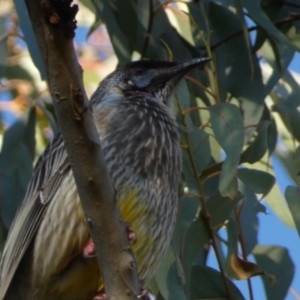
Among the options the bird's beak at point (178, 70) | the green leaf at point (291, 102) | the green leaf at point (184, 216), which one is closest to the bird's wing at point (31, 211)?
the green leaf at point (184, 216)

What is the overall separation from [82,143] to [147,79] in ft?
4.27

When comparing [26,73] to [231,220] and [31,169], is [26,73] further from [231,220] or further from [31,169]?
[231,220]

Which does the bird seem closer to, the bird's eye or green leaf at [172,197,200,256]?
green leaf at [172,197,200,256]

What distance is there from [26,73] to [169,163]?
1697mm

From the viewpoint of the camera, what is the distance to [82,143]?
199cm

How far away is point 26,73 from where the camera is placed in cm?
438

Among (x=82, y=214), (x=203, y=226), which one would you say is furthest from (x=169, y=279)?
(x=82, y=214)

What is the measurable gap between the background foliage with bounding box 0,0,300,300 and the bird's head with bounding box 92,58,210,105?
0.17 feet

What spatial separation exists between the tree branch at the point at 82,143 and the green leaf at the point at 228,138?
1.72 ft

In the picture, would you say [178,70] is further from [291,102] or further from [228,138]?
[228,138]

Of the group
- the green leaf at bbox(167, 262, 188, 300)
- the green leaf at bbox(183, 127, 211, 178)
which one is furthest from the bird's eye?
the green leaf at bbox(167, 262, 188, 300)

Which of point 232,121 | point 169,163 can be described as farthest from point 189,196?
point 232,121

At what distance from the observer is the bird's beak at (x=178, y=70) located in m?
3.12

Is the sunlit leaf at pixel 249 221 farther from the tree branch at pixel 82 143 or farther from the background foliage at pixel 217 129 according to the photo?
the tree branch at pixel 82 143
